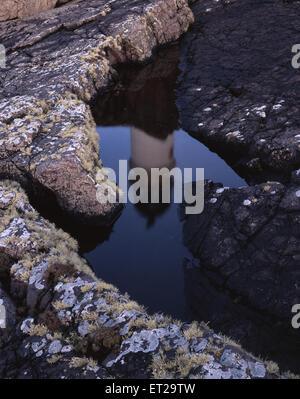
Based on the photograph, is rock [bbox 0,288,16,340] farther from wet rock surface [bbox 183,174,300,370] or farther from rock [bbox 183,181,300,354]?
rock [bbox 183,181,300,354]

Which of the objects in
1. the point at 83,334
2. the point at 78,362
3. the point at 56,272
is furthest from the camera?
the point at 56,272

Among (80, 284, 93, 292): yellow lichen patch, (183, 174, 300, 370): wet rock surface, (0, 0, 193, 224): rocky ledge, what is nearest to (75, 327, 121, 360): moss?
(80, 284, 93, 292): yellow lichen patch

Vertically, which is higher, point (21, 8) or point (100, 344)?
point (21, 8)

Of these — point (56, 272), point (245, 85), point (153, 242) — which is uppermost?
point (245, 85)

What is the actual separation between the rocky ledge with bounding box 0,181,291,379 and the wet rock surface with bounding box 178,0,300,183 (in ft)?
19.2

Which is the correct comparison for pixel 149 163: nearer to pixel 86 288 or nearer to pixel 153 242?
pixel 153 242

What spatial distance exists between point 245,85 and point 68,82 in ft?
24.5

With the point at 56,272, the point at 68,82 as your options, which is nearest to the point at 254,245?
the point at 56,272

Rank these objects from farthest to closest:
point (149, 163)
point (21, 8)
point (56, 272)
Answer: point (21, 8) < point (149, 163) < point (56, 272)

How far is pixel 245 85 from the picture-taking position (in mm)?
13797

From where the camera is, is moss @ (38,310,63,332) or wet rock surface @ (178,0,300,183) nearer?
moss @ (38,310,63,332)

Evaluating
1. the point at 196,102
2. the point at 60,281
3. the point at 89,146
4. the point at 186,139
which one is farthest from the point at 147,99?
the point at 60,281

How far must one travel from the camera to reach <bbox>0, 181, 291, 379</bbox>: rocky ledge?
18.1ft

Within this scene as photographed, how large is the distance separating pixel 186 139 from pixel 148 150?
5.51ft
